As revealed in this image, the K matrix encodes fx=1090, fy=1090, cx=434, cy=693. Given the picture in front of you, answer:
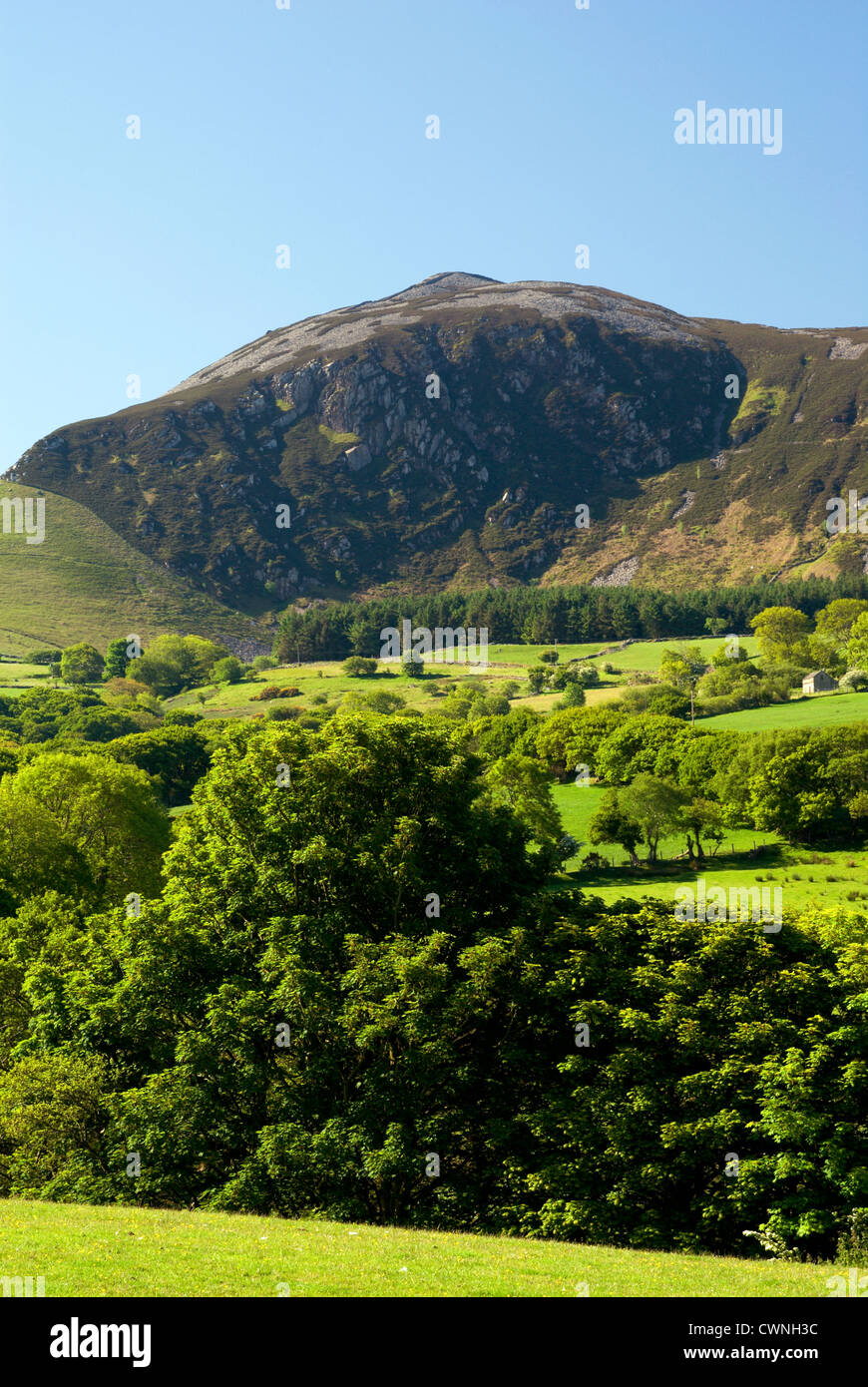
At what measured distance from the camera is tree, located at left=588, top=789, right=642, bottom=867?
99875mm

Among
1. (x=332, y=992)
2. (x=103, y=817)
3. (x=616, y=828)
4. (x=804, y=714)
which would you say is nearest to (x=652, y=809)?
(x=616, y=828)

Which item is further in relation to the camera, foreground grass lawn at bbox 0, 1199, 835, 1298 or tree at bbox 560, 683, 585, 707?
tree at bbox 560, 683, 585, 707

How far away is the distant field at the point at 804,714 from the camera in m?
137

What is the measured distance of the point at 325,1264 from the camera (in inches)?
692

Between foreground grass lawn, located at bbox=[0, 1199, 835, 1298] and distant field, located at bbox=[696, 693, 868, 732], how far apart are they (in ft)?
382

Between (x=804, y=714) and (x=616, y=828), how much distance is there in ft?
180

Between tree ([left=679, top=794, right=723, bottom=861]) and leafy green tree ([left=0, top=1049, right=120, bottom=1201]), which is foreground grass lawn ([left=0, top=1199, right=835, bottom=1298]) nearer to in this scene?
leafy green tree ([left=0, top=1049, right=120, bottom=1201])

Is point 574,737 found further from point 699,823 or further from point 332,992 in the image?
point 332,992

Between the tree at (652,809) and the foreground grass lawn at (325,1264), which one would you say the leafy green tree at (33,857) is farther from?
the tree at (652,809)

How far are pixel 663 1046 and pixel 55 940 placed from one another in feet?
72.3

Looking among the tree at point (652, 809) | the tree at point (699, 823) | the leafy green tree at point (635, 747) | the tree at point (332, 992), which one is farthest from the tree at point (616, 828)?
the tree at point (332, 992)

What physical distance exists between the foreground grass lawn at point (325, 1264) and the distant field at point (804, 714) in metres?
116

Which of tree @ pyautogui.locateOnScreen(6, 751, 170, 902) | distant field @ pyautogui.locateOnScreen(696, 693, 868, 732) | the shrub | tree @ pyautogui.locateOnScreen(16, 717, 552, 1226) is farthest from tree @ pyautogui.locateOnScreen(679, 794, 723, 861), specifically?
the shrub

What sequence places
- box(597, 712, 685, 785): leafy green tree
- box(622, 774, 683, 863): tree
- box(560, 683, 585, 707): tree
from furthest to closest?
box(560, 683, 585, 707): tree, box(597, 712, 685, 785): leafy green tree, box(622, 774, 683, 863): tree
